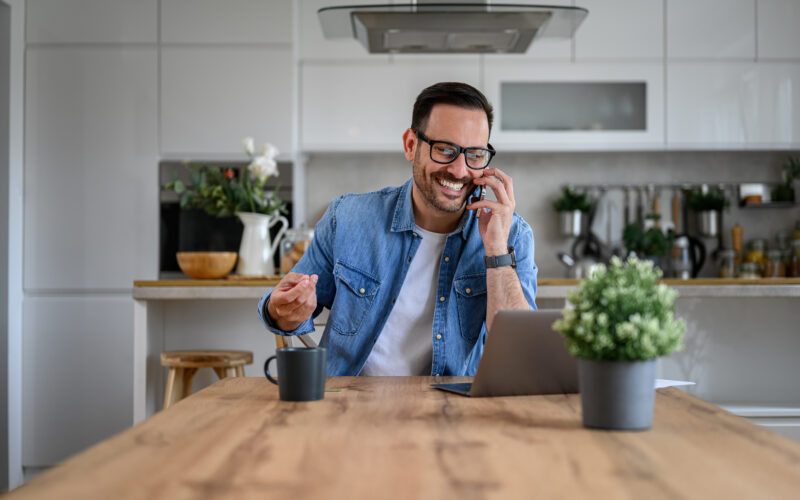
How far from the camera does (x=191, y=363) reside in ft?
9.48

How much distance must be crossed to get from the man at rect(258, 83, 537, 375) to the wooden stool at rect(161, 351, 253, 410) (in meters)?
1.12

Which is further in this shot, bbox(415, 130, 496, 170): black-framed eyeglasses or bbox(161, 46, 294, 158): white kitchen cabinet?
bbox(161, 46, 294, 158): white kitchen cabinet

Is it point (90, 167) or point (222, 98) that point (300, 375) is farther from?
point (90, 167)

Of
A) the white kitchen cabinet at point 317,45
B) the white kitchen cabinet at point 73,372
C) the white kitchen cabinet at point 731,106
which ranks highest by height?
the white kitchen cabinet at point 317,45

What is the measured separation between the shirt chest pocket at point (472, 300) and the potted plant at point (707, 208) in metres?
3.01

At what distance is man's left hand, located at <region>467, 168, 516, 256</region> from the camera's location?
173 cm

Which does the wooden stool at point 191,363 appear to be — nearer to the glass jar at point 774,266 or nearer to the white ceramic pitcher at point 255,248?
the white ceramic pitcher at point 255,248

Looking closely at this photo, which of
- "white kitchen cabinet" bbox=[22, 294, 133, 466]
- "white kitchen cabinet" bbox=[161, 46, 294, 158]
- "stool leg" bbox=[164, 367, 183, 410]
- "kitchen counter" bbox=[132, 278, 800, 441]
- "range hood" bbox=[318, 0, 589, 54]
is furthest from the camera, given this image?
"white kitchen cabinet" bbox=[161, 46, 294, 158]

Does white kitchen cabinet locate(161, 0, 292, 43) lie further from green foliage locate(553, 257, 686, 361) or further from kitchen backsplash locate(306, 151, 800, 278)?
green foliage locate(553, 257, 686, 361)

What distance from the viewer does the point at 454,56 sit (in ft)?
13.6

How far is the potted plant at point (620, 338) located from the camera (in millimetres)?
898

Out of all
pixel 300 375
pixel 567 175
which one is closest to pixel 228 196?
pixel 567 175

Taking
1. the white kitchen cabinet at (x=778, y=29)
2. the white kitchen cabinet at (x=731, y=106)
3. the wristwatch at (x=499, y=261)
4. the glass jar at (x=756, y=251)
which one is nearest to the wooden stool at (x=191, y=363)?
the wristwatch at (x=499, y=261)

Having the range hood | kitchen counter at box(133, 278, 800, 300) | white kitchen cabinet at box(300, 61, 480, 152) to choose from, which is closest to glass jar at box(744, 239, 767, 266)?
kitchen counter at box(133, 278, 800, 300)
